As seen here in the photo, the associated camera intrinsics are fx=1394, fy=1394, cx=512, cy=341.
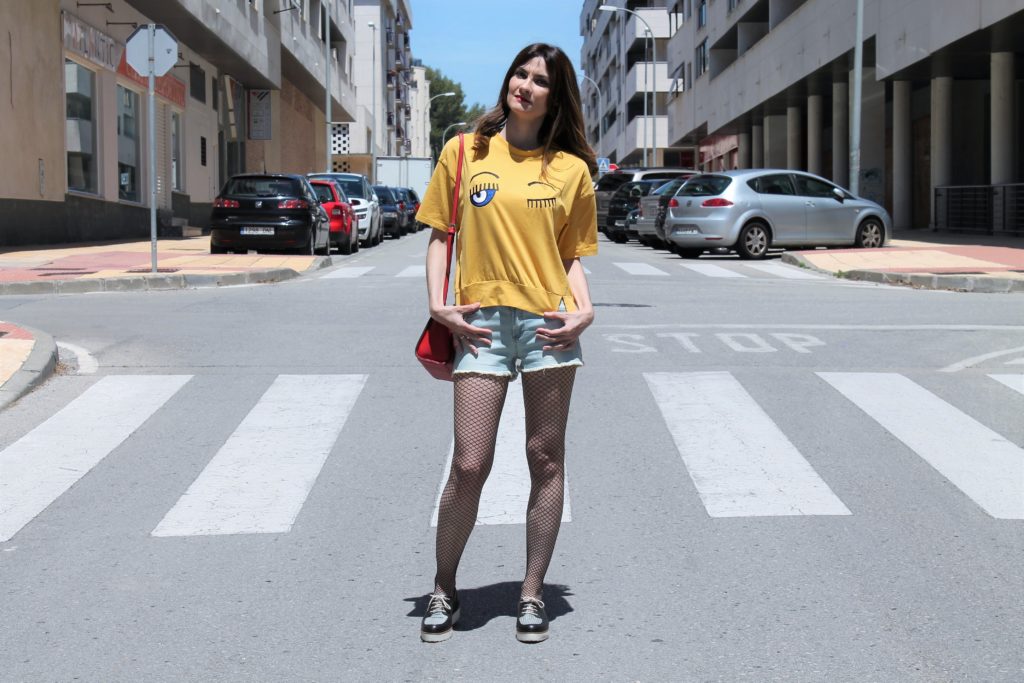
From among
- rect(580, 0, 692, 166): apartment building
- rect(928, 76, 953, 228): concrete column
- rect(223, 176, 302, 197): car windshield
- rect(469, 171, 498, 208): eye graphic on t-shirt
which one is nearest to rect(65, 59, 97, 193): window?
rect(223, 176, 302, 197): car windshield

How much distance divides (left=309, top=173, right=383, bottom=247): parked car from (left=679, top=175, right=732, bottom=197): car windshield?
9.05 metres

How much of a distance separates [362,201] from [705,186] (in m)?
9.96

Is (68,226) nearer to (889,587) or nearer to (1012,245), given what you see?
(1012,245)

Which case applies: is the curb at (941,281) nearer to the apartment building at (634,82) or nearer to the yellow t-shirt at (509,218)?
the yellow t-shirt at (509,218)

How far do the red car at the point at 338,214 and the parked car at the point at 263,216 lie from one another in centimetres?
289

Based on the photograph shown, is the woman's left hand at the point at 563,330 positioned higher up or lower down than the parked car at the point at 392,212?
lower down

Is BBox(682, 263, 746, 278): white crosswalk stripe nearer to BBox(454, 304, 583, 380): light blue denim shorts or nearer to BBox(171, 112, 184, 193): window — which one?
BBox(454, 304, 583, 380): light blue denim shorts

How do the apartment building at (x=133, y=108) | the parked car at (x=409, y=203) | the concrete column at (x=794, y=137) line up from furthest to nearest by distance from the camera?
1. the concrete column at (x=794, y=137)
2. the parked car at (x=409, y=203)
3. the apartment building at (x=133, y=108)

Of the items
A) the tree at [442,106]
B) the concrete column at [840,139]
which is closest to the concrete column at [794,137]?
the concrete column at [840,139]

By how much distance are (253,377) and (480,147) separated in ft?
17.8

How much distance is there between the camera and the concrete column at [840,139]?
137 ft

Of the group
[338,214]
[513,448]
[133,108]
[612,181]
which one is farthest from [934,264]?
[133,108]

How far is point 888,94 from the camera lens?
135 feet

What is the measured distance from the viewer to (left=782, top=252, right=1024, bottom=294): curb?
55.2 ft
